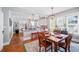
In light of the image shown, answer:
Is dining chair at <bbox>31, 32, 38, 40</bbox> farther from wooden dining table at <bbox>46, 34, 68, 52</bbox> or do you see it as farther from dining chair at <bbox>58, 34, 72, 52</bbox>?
dining chair at <bbox>58, 34, 72, 52</bbox>

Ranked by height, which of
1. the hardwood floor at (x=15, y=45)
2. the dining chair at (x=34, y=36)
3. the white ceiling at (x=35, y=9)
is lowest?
the hardwood floor at (x=15, y=45)

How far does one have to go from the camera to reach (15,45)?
2.29 m

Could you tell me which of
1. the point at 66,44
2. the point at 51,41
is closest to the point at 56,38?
the point at 51,41

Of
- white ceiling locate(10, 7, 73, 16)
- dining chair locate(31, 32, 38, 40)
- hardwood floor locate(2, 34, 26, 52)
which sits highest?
white ceiling locate(10, 7, 73, 16)

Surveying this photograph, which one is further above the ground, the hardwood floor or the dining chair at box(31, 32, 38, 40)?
the dining chair at box(31, 32, 38, 40)

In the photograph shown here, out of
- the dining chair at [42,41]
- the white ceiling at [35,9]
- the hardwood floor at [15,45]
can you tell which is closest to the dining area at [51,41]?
the dining chair at [42,41]

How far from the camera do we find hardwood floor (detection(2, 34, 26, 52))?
2260mm

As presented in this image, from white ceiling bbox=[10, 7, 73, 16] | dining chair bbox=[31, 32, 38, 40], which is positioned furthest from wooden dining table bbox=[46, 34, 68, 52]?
white ceiling bbox=[10, 7, 73, 16]

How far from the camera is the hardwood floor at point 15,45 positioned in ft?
7.41

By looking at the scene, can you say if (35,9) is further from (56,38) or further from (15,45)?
(15,45)

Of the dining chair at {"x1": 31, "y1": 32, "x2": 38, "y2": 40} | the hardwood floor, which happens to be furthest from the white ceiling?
the hardwood floor

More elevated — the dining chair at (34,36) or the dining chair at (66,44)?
the dining chair at (34,36)

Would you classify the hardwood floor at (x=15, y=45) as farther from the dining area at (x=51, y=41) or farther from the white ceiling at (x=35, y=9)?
the white ceiling at (x=35, y=9)
